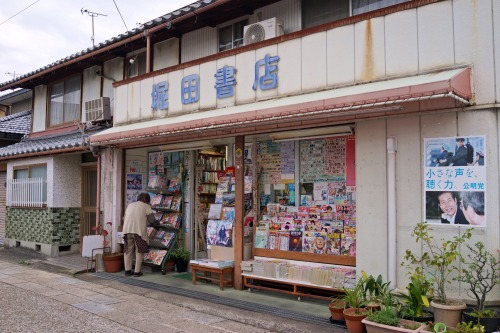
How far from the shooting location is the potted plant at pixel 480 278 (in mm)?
5816

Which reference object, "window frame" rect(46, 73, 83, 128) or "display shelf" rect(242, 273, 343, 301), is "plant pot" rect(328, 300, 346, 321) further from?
"window frame" rect(46, 73, 83, 128)

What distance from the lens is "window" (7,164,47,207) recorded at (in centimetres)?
1473

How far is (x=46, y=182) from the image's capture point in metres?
14.6

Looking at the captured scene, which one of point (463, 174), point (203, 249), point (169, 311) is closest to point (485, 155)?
point (463, 174)

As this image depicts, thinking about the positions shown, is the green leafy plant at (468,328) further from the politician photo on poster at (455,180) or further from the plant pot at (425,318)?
the politician photo on poster at (455,180)

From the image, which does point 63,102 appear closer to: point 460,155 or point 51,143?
point 51,143

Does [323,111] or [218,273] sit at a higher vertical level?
[323,111]

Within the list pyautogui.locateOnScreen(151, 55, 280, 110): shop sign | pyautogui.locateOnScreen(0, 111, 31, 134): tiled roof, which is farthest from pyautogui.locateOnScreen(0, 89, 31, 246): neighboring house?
pyautogui.locateOnScreen(151, 55, 280, 110): shop sign

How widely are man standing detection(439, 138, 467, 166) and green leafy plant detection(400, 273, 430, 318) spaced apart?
1694mm

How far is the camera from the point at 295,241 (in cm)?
906

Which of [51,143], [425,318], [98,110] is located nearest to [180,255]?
[98,110]

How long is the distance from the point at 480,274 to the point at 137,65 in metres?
10.7

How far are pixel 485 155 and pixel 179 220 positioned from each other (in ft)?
24.3

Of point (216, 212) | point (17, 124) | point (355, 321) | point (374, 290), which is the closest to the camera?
point (355, 321)
